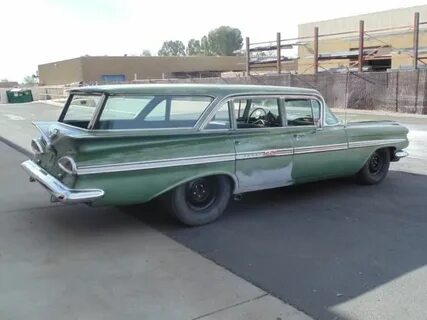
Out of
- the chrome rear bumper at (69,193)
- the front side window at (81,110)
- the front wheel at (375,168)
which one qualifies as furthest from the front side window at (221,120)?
the front wheel at (375,168)

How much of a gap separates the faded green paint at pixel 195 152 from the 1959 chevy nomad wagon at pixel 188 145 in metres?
0.01

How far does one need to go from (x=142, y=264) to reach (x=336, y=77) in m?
18.9

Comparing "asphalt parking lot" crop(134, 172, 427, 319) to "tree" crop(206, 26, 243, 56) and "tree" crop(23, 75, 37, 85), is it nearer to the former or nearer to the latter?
"tree" crop(23, 75, 37, 85)

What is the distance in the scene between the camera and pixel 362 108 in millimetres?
20812

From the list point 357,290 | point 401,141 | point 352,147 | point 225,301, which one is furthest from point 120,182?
point 401,141

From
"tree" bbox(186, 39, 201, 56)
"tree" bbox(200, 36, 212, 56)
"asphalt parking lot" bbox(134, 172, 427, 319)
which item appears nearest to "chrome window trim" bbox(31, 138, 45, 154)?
"asphalt parking lot" bbox(134, 172, 427, 319)

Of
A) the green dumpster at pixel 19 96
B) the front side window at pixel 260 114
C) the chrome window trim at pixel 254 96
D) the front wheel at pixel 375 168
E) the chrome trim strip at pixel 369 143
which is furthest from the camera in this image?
the green dumpster at pixel 19 96

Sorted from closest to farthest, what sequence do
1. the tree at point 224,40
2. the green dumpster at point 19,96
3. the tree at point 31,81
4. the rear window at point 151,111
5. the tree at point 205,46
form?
the rear window at point 151,111, the green dumpster at point 19,96, the tree at point 31,81, the tree at point 224,40, the tree at point 205,46

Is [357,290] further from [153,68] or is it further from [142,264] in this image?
[153,68]

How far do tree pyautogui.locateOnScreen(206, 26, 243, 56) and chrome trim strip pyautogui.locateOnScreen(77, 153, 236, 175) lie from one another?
110 metres

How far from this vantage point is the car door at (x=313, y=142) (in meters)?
6.08

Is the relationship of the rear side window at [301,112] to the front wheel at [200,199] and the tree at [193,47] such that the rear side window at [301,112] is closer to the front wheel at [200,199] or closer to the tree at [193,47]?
the front wheel at [200,199]

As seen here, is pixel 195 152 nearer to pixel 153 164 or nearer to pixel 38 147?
pixel 153 164

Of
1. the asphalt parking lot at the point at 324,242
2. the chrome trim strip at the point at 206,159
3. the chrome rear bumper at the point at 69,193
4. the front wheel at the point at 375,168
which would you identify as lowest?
the asphalt parking lot at the point at 324,242
